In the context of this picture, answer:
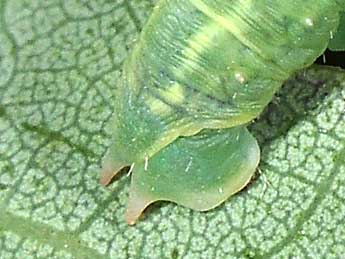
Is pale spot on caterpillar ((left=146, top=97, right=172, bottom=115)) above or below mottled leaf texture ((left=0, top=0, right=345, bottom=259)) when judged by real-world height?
above

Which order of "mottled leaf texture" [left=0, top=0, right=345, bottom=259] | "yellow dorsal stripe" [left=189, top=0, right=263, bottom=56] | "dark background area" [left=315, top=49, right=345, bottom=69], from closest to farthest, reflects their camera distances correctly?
"yellow dorsal stripe" [left=189, top=0, right=263, bottom=56] → "mottled leaf texture" [left=0, top=0, right=345, bottom=259] → "dark background area" [left=315, top=49, right=345, bottom=69]

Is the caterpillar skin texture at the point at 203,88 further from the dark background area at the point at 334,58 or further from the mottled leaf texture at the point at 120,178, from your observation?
the dark background area at the point at 334,58

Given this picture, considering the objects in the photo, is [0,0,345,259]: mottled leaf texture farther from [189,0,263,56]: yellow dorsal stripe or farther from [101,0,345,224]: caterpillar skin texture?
[189,0,263,56]: yellow dorsal stripe

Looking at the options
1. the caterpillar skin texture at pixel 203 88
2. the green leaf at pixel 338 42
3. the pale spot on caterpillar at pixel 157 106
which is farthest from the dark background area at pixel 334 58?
the pale spot on caterpillar at pixel 157 106

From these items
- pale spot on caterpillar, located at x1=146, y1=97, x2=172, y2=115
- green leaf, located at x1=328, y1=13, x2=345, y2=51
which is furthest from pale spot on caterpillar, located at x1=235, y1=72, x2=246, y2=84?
green leaf, located at x1=328, y1=13, x2=345, y2=51

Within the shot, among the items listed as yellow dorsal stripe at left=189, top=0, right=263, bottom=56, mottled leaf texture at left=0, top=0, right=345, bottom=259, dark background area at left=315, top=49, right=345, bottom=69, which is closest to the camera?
yellow dorsal stripe at left=189, top=0, right=263, bottom=56

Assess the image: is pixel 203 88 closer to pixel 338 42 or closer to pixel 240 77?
pixel 240 77
